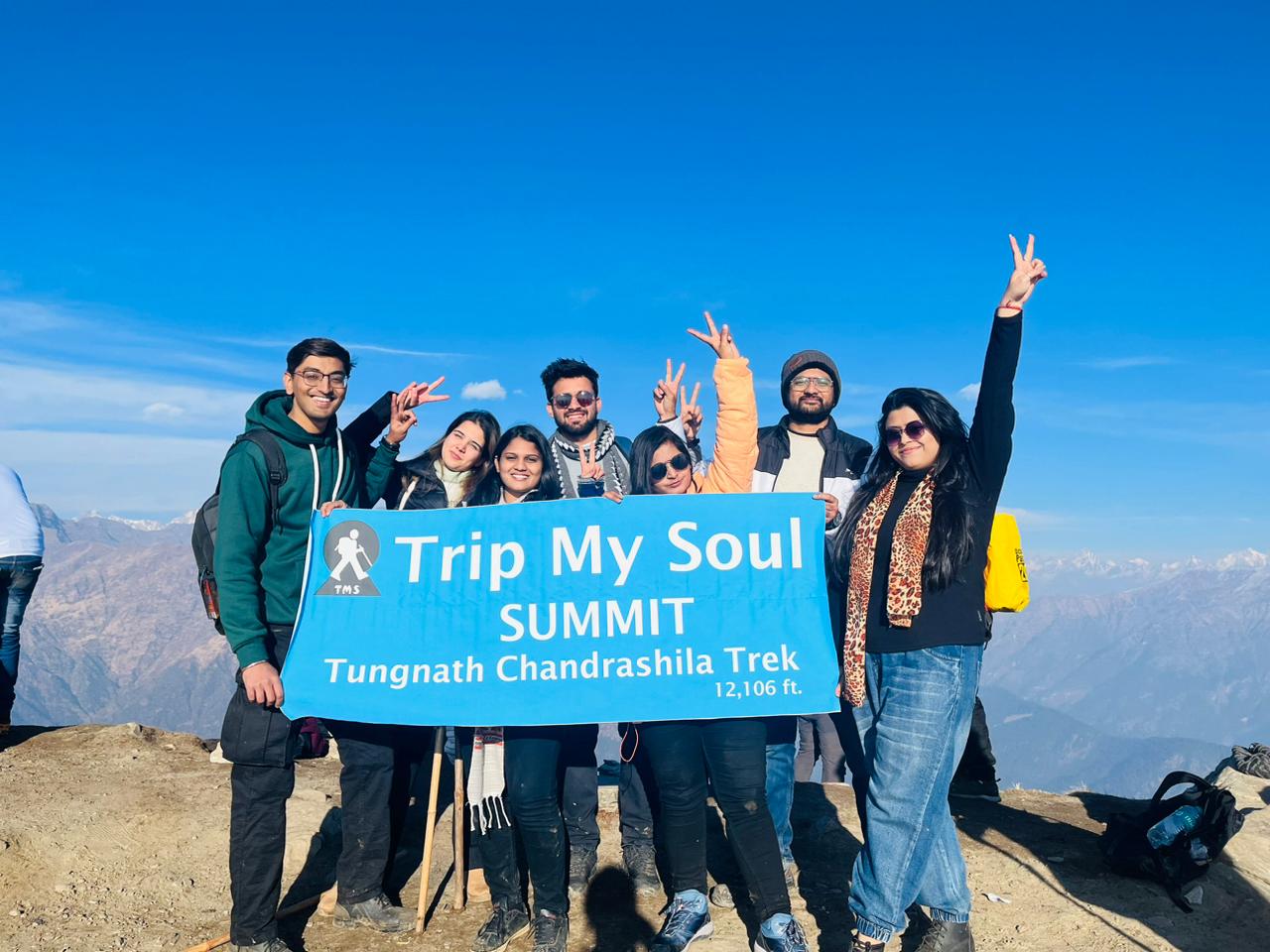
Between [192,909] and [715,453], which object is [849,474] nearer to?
[715,453]

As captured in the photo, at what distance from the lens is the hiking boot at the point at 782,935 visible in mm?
5332

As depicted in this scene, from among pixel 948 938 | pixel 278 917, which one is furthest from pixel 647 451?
pixel 278 917

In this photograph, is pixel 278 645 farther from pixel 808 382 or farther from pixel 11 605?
pixel 11 605

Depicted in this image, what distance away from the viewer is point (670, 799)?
5531mm

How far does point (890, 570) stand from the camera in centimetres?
520

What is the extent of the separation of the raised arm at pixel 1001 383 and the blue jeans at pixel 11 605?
1011cm

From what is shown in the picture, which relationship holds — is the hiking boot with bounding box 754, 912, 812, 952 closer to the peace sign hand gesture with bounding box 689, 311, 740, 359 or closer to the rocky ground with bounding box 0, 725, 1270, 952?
the rocky ground with bounding box 0, 725, 1270, 952

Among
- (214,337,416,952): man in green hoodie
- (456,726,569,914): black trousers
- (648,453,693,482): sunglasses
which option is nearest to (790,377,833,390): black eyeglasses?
(648,453,693,482): sunglasses

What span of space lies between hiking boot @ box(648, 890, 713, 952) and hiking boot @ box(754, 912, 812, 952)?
0.44 m

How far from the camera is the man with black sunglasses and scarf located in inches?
261

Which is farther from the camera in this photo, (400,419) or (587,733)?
(400,419)

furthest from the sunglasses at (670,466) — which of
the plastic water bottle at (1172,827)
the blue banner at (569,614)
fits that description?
the plastic water bottle at (1172,827)

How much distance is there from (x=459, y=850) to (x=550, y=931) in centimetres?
133

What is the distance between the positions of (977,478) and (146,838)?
754cm
